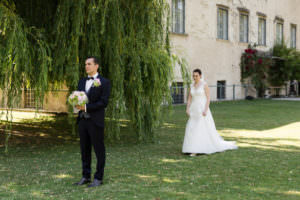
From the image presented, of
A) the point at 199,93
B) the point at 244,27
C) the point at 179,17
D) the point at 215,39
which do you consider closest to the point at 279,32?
the point at 244,27

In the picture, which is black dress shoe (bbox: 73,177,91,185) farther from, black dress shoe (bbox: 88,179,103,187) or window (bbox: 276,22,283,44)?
window (bbox: 276,22,283,44)

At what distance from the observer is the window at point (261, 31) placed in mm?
29750

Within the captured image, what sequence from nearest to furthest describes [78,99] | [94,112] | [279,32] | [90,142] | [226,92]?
[78,99]
[94,112]
[90,142]
[226,92]
[279,32]

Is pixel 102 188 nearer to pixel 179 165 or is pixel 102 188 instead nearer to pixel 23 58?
pixel 179 165

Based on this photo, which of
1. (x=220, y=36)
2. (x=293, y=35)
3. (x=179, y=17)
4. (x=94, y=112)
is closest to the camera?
(x=94, y=112)

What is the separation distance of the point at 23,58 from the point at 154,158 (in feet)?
10.7

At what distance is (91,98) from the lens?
5805 mm

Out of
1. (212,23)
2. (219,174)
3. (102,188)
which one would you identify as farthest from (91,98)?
(212,23)

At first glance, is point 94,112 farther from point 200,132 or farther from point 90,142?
point 200,132

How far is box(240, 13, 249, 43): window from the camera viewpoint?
27.5 meters

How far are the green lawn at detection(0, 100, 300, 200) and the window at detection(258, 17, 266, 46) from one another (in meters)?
18.8

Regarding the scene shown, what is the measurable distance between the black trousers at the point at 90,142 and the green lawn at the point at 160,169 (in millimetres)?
283

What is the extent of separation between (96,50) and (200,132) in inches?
116

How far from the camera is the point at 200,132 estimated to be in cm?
894
